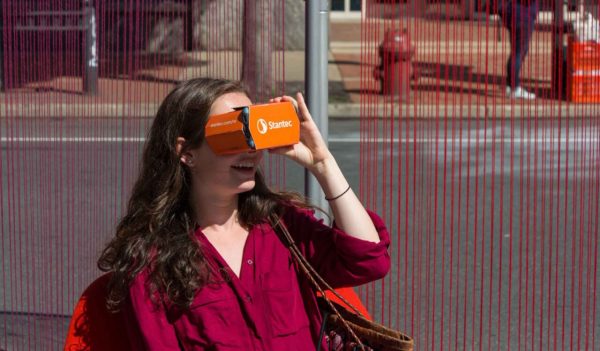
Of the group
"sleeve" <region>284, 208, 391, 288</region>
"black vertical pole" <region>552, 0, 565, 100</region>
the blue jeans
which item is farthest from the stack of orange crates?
"sleeve" <region>284, 208, 391, 288</region>

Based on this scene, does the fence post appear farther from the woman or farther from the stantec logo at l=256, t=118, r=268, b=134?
the stantec logo at l=256, t=118, r=268, b=134

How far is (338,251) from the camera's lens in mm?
3072

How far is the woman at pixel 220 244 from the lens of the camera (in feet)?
9.69

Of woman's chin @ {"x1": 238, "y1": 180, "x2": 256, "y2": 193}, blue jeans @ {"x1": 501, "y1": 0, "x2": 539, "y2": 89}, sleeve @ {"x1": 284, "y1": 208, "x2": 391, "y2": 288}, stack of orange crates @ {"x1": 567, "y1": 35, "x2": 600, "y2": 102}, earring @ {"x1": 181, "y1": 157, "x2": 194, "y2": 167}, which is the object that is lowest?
sleeve @ {"x1": 284, "y1": 208, "x2": 391, "y2": 288}

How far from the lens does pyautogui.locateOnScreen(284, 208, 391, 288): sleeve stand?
3039mm

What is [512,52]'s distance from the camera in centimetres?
430

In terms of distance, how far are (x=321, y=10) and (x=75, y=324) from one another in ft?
4.58

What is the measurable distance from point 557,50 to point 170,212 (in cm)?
197

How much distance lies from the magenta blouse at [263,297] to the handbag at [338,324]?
0.03 meters

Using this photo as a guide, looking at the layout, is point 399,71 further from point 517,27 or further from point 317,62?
point 317,62

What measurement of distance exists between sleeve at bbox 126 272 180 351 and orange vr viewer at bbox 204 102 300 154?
1.35ft

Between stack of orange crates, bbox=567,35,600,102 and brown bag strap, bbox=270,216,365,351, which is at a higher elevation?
stack of orange crates, bbox=567,35,600,102

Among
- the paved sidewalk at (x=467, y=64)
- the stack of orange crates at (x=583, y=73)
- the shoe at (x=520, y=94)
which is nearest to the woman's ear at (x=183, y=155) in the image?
the paved sidewalk at (x=467, y=64)

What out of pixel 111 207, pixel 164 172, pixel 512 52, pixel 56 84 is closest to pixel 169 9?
pixel 56 84
